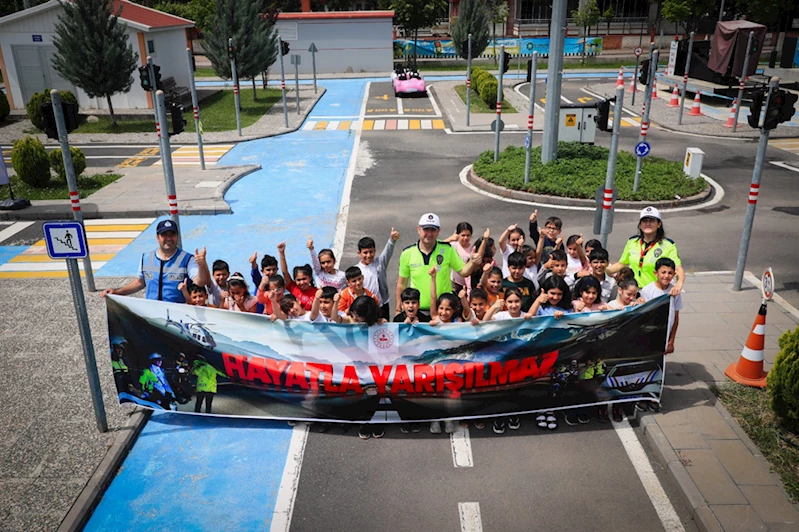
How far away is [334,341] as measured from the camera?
7.21 meters

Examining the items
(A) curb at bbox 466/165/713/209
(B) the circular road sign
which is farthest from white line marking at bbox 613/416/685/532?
(A) curb at bbox 466/165/713/209

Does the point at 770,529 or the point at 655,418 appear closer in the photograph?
the point at 770,529

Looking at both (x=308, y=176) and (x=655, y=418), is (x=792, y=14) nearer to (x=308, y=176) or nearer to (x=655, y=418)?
(x=308, y=176)

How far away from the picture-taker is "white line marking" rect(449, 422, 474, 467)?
7055 millimetres

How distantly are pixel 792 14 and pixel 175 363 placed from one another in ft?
210

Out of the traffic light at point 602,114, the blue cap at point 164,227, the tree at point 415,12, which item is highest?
the tree at point 415,12

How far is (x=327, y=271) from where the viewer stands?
8.52m

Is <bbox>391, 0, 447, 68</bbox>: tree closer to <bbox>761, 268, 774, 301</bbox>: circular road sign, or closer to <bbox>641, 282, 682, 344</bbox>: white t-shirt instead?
<bbox>761, 268, 774, 301</bbox>: circular road sign

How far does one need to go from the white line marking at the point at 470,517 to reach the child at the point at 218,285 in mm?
3761

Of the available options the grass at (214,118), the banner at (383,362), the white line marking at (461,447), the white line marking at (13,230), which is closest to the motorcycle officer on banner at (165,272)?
the banner at (383,362)

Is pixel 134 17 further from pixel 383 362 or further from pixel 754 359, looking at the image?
pixel 754 359

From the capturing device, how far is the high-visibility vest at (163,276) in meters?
8.00

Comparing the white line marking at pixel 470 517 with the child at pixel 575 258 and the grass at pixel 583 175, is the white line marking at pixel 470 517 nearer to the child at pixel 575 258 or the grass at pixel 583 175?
the child at pixel 575 258

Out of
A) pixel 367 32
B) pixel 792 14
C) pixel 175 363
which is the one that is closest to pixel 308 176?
pixel 175 363
